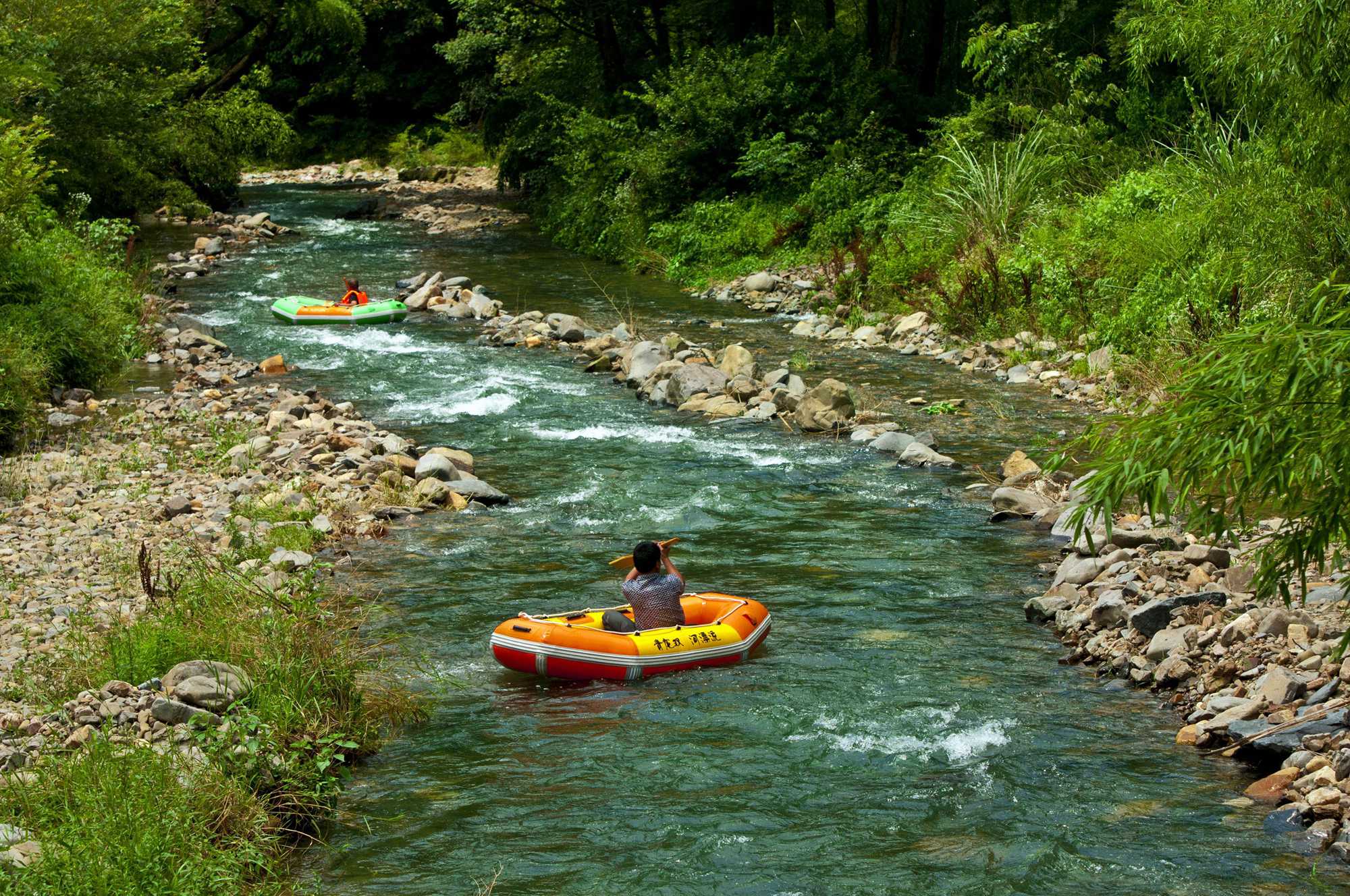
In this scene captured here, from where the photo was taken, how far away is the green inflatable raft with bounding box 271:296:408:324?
1878cm

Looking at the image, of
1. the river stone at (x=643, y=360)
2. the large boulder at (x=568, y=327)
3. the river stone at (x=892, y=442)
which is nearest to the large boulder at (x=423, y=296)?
the large boulder at (x=568, y=327)

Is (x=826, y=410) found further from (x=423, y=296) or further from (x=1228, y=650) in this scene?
(x=423, y=296)

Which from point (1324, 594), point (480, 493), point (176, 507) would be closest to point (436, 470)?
point (480, 493)

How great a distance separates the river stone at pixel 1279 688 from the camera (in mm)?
6406

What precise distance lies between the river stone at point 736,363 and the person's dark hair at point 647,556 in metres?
6.73

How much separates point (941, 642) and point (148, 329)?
1283 cm

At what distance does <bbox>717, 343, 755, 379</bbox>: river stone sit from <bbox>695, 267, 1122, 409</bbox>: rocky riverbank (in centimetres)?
218

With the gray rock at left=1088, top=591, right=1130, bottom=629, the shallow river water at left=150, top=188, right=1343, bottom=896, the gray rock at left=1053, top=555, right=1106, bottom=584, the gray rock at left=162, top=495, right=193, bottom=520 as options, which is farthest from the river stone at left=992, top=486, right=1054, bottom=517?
the gray rock at left=162, top=495, right=193, bottom=520

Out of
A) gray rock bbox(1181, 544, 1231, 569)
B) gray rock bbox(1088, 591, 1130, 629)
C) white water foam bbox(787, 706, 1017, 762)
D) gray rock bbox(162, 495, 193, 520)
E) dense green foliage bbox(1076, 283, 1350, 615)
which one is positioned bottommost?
white water foam bbox(787, 706, 1017, 762)

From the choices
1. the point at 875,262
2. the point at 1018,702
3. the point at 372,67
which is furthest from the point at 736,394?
the point at 372,67

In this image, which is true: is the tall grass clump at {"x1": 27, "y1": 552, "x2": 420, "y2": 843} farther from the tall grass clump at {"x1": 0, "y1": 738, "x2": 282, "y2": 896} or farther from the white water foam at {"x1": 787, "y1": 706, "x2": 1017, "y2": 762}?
the white water foam at {"x1": 787, "y1": 706, "x2": 1017, "y2": 762}

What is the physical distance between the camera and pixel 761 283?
2033 cm

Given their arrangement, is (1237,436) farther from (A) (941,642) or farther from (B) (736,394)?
(B) (736,394)

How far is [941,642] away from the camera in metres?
7.86
